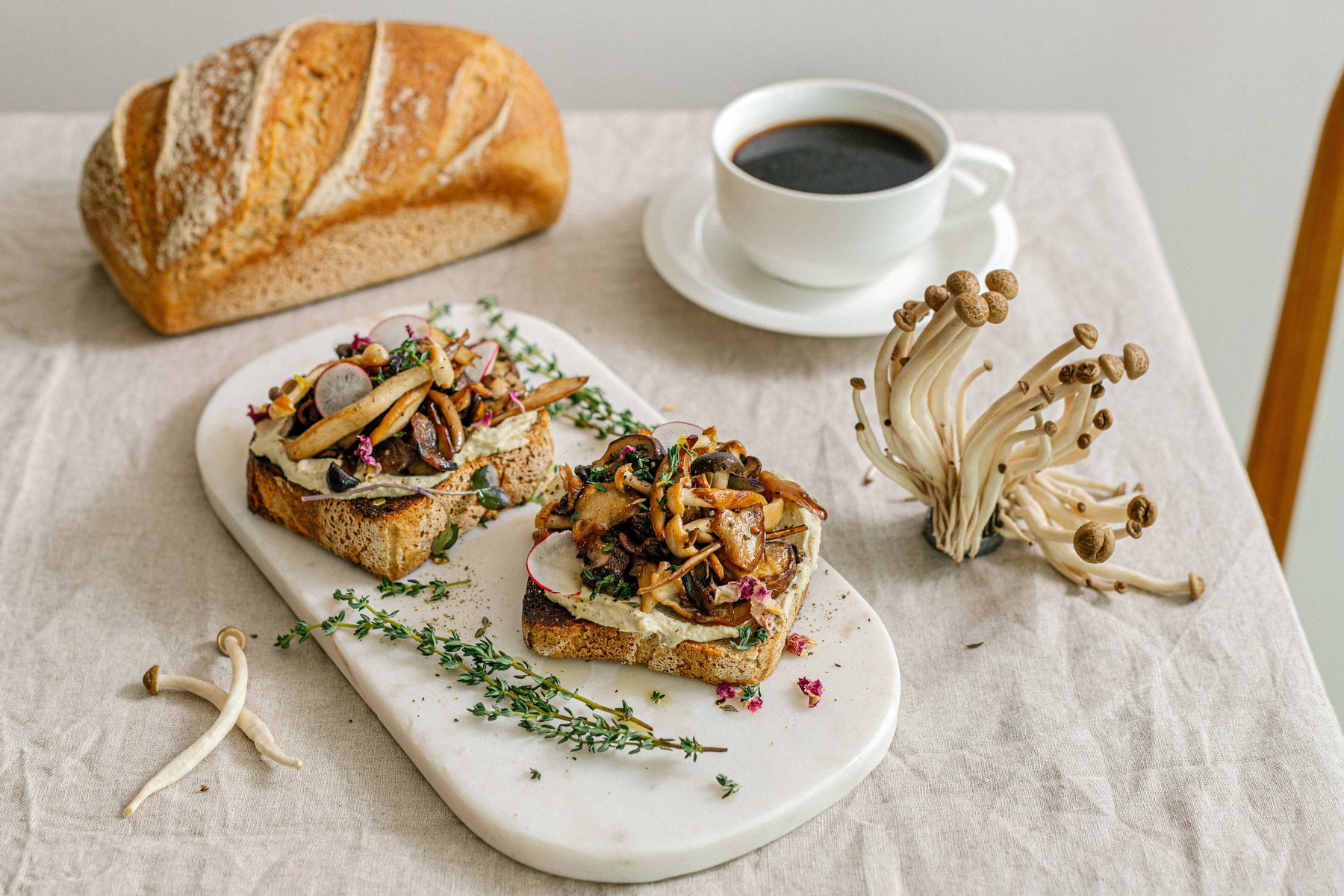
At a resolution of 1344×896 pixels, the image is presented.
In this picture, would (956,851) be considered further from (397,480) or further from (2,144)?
(2,144)

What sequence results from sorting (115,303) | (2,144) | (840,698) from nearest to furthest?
(840,698) → (115,303) → (2,144)

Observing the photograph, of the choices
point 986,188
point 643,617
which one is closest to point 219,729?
point 643,617

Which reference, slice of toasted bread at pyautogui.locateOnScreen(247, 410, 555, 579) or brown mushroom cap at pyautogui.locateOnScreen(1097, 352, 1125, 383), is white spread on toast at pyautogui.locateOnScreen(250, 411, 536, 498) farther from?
brown mushroom cap at pyautogui.locateOnScreen(1097, 352, 1125, 383)

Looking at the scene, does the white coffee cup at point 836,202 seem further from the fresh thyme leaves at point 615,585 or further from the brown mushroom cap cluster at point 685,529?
the fresh thyme leaves at point 615,585

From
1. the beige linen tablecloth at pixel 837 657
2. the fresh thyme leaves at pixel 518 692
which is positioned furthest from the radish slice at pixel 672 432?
the fresh thyme leaves at pixel 518 692

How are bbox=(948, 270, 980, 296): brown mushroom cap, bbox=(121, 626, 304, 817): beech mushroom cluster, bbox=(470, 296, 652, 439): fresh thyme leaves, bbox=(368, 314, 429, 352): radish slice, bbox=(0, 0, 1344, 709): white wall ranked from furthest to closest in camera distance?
bbox=(0, 0, 1344, 709): white wall < bbox=(470, 296, 652, 439): fresh thyme leaves < bbox=(368, 314, 429, 352): radish slice < bbox=(948, 270, 980, 296): brown mushroom cap < bbox=(121, 626, 304, 817): beech mushroom cluster

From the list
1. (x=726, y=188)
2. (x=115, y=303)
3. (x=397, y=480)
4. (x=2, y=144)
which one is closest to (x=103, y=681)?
(x=397, y=480)

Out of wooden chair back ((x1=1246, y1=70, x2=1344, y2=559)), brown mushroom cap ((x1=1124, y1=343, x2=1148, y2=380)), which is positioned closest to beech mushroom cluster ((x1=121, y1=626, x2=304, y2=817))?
brown mushroom cap ((x1=1124, y1=343, x2=1148, y2=380))
